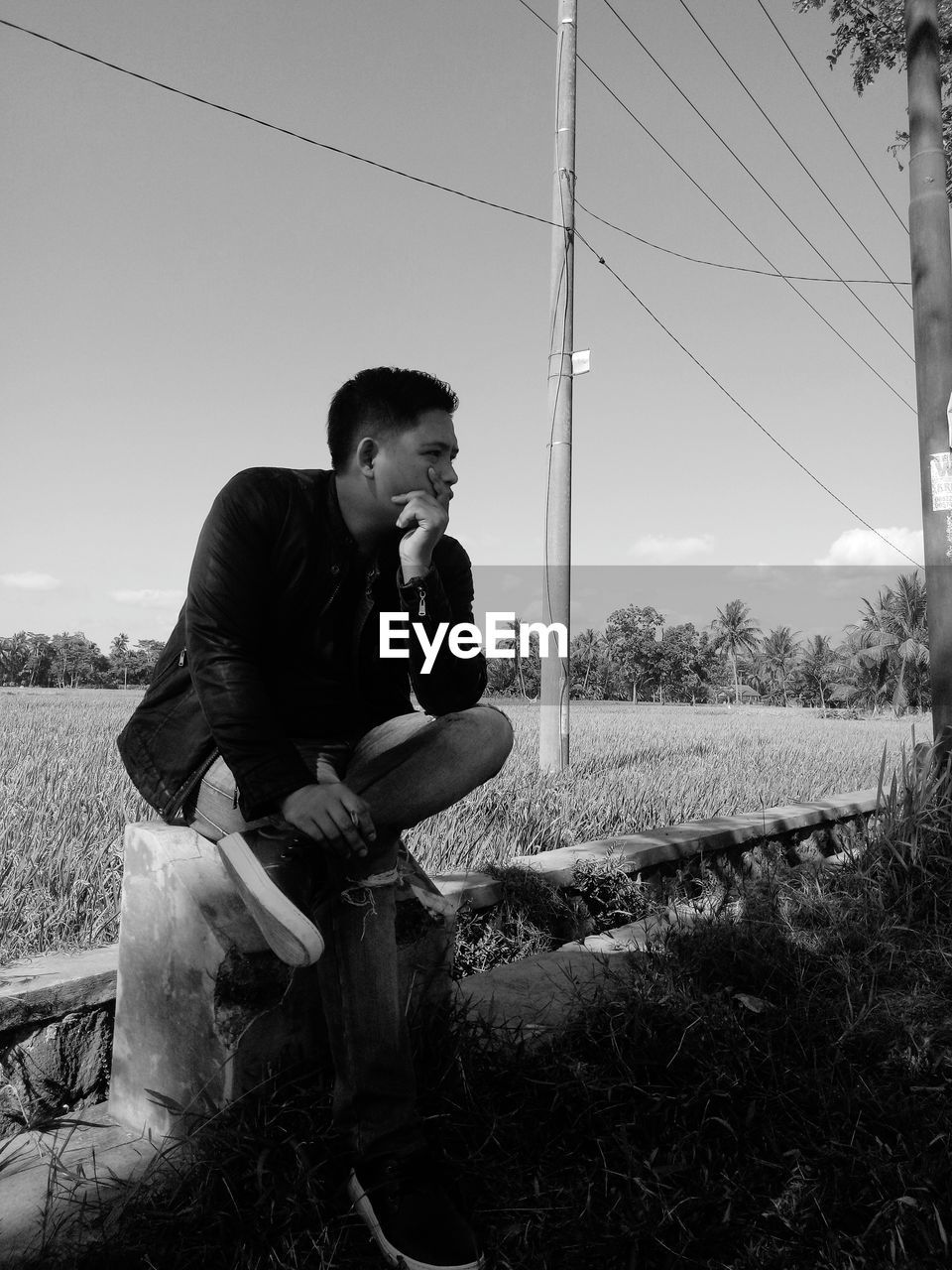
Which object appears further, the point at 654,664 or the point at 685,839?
the point at 654,664

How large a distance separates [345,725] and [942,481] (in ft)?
12.1

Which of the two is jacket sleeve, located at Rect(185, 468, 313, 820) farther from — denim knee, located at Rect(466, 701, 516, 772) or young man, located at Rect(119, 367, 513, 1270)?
denim knee, located at Rect(466, 701, 516, 772)

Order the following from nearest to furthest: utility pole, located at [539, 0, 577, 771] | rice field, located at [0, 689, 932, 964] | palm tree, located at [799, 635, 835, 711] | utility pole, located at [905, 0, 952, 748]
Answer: rice field, located at [0, 689, 932, 964] < utility pole, located at [905, 0, 952, 748] < utility pole, located at [539, 0, 577, 771] < palm tree, located at [799, 635, 835, 711]

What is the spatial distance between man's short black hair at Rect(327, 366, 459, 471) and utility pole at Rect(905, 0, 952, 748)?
3366mm

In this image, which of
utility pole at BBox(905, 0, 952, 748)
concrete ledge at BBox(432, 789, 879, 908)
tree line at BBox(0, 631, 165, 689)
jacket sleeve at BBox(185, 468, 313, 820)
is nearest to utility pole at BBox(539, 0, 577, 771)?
concrete ledge at BBox(432, 789, 879, 908)

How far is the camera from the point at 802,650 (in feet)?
218

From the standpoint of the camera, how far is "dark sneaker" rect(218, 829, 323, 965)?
1380mm

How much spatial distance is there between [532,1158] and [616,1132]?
16cm

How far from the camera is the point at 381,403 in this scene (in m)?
1.80

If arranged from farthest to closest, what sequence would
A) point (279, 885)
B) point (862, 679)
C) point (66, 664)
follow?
point (66, 664) → point (862, 679) → point (279, 885)

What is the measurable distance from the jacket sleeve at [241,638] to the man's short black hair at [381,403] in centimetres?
19

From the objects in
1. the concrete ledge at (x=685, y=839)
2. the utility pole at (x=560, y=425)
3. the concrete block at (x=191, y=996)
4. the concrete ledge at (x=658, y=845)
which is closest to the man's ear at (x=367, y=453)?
the concrete block at (x=191, y=996)
